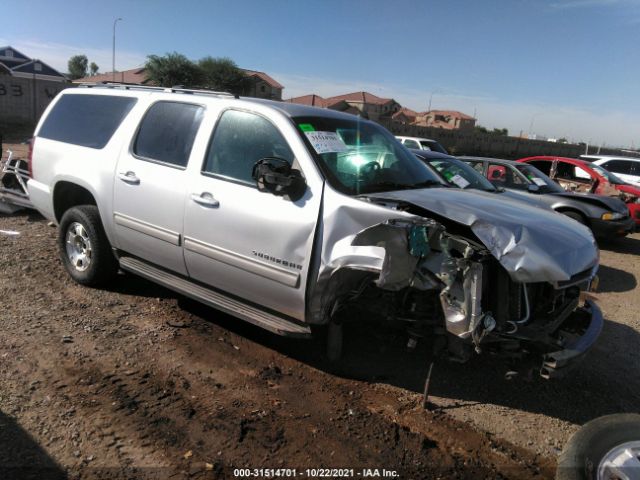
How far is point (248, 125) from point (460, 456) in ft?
8.89

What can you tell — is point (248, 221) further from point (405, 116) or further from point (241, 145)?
point (405, 116)

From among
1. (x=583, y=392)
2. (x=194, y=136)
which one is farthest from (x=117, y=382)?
(x=583, y=392)

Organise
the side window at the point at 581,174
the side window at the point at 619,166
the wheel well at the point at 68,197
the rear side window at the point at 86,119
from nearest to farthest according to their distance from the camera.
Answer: the rear side window at the point at 86,119 → the wheel well at the point at 68,197 → the side window at the point at 581,174 → the side window at the point at 619,166

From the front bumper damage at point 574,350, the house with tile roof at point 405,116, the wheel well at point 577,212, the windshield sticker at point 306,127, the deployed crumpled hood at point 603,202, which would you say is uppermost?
the house with tile roof at point 405,116

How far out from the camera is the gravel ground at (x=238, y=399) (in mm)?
2752

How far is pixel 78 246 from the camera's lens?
5.00 m

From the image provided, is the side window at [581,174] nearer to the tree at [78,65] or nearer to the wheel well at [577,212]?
the wheel well at [577,212]

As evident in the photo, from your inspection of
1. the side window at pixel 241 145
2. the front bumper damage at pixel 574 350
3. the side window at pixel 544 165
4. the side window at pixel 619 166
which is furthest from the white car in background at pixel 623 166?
the side window at pixel 241 145

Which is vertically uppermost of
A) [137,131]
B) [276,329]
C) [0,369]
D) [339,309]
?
[137,131]

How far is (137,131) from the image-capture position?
4.40 metres

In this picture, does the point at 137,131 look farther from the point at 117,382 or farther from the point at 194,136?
the point at 117,382

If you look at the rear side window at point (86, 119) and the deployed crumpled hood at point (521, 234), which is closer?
the deployed crumpled hood at point (521, 234)

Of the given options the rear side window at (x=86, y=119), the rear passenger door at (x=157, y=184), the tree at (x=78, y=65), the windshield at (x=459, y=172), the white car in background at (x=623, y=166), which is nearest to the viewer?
the rear passenger door at (x=157, y=184)

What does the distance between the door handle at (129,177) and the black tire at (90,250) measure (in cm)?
65
